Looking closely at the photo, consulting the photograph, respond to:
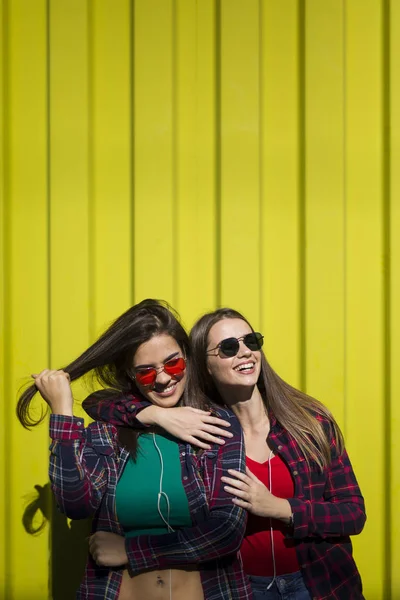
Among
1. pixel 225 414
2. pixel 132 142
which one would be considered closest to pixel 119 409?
pixel 225 414

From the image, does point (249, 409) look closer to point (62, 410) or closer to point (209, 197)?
point (62, 410)

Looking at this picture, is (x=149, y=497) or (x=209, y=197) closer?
(x=149, y=497)

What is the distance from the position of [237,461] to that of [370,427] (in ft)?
4.09

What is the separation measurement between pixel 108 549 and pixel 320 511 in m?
0.76

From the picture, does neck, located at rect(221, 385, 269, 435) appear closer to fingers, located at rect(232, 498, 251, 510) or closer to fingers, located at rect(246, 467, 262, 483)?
fingers, located at rect(246, 467, 262, 483)

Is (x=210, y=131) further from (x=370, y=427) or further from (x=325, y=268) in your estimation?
(x=370, y=427)

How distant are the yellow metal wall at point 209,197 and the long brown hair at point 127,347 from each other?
65cm

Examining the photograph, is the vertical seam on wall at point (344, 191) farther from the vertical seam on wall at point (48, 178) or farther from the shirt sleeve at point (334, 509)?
the vertical seam on wall at point (48, 178)

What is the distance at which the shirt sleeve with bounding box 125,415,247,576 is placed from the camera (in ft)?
7.77

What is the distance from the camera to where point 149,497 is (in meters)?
2.46

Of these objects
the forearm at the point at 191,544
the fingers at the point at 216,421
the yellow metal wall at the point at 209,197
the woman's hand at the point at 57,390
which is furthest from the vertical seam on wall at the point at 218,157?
the forearm at the point at 191,544

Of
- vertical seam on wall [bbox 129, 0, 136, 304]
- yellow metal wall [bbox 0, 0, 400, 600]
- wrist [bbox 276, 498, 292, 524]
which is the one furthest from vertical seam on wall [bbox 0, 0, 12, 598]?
wrist [bbox 276, 498, 292, 524]

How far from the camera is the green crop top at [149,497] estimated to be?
8.03ft

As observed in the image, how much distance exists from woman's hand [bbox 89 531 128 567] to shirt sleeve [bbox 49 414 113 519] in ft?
0.32
